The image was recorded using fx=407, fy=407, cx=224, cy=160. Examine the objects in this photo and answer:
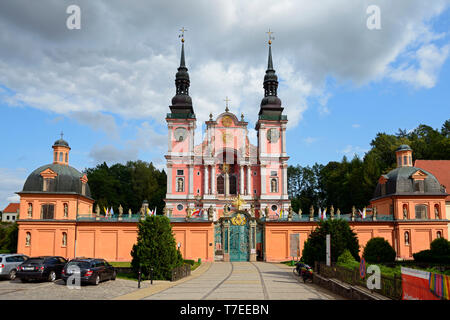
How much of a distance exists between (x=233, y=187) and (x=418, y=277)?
2027 inches

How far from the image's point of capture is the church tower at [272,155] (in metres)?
59.9

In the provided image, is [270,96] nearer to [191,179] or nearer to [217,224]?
[191,179]

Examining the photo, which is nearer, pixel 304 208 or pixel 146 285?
pixel 146 285

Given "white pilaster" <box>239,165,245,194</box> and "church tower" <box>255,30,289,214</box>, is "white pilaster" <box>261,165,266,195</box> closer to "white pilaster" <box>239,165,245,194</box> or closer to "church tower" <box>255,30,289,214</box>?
"church tower" <box>255,30,289,214</box>

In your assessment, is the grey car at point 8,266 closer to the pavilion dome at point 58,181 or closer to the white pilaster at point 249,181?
the pavilion dome at point 58,181

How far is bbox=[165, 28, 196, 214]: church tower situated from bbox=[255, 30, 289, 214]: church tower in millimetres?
10532

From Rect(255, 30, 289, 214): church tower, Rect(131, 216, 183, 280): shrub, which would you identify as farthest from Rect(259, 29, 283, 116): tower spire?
Rect(131, 216, 183, 280): shrub

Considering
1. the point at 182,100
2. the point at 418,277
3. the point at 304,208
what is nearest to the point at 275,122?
the point at 182,100

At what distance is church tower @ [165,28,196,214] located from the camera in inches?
2346
